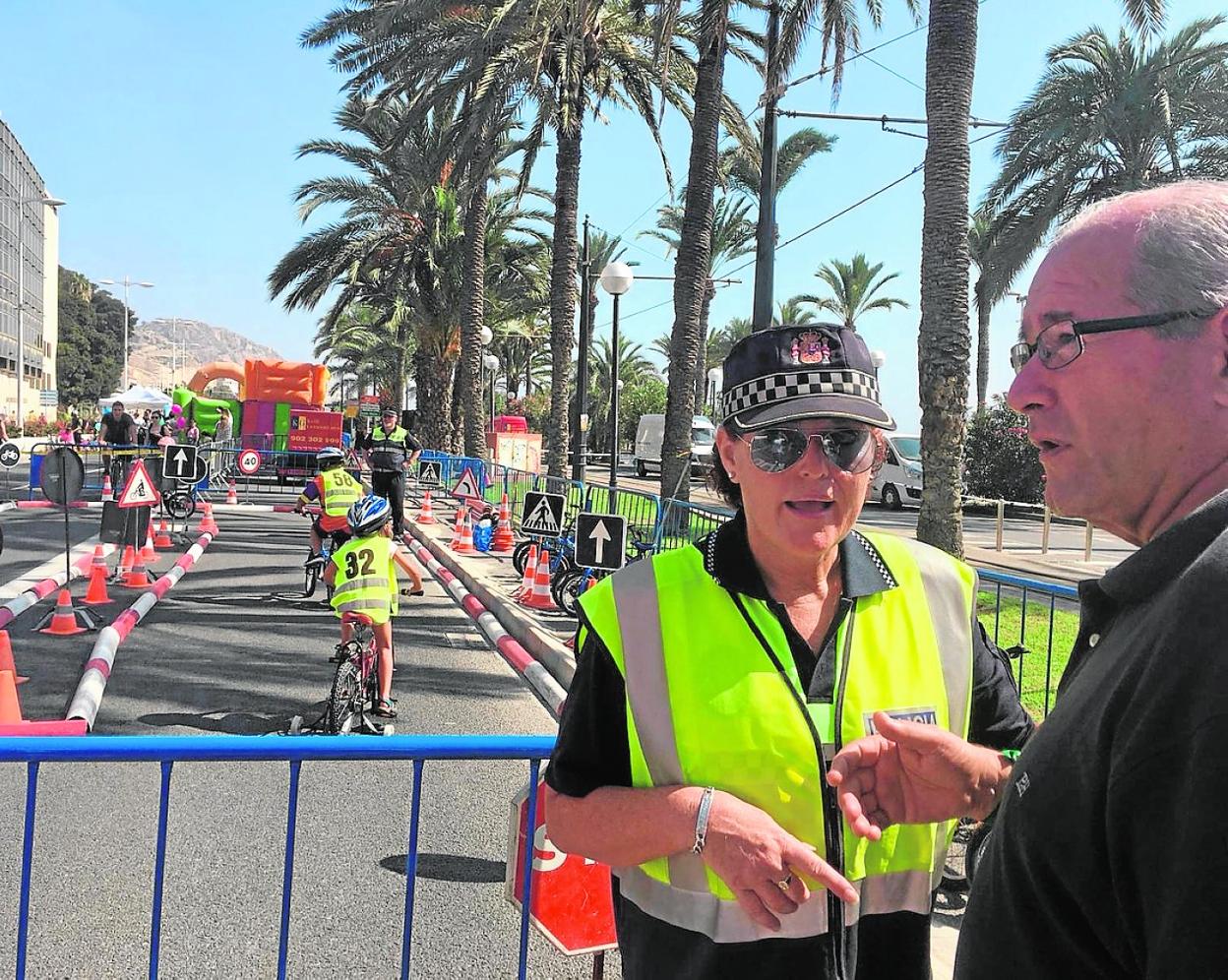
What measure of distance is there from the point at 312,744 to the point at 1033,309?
2160 millimetres

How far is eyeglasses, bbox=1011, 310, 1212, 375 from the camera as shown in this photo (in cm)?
118

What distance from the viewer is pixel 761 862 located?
1.57 metres

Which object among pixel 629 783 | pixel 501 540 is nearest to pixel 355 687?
pixel 629 783

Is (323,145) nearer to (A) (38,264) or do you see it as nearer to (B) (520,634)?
(B) (520,634)

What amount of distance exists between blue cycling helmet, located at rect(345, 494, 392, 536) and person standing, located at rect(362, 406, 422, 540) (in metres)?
6.52

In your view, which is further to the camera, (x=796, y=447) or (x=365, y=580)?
(x=365, y=580)

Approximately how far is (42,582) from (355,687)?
689 centimetres

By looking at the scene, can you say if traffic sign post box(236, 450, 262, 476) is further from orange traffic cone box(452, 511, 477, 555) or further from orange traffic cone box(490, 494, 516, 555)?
orange traffic cone box(490, 494, 516, 555)

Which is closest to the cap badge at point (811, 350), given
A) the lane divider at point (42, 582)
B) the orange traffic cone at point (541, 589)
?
the orange traffic cone at point (541, 589)

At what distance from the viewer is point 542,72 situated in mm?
18531

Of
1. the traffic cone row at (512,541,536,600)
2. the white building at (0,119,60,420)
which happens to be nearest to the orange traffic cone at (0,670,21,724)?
the traffic cone row at (512,541,536,600)

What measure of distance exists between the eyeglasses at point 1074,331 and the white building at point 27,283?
88.0 meters

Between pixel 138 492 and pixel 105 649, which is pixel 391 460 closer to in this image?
pixel 138 492

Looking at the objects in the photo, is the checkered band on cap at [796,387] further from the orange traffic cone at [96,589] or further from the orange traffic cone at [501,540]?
the orange traffic cone at [501,540]
